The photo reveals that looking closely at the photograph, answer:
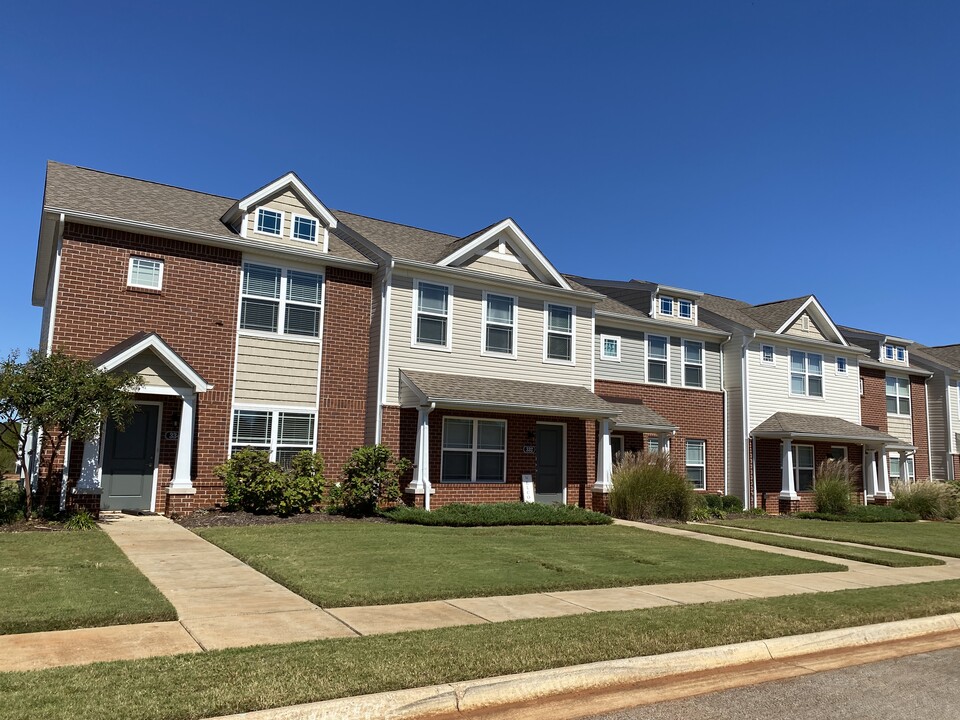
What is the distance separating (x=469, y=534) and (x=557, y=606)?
19.5 ft

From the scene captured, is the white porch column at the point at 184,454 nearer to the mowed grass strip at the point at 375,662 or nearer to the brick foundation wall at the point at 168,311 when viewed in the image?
the brick foundation wall at the point at 168,311

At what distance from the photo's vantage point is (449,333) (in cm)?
1903

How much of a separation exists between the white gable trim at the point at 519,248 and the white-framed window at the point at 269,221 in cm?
401

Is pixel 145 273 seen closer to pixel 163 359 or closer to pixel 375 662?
pixel 163 359

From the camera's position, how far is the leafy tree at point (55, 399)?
12297 millimetres

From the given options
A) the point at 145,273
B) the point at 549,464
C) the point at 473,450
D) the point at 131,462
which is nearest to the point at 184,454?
the point at 131,462

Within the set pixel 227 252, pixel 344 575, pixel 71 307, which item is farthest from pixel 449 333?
pixel 344 575

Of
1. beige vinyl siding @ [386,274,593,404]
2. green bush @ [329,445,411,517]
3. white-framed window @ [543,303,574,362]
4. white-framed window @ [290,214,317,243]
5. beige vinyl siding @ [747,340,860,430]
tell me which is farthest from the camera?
beige vinyl siding @ [747,340,860,430]

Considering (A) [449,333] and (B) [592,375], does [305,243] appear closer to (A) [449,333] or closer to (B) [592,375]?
(A) [449,333]

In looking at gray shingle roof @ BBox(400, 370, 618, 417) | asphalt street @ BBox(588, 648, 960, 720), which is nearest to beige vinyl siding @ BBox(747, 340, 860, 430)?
gray shingle roof @ BBox(400, 370, 618, 417)

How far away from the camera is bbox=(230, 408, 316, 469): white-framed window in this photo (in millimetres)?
16422

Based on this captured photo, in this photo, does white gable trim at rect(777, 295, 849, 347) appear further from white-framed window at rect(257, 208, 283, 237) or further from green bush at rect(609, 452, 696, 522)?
white-framed window at rect(257, 208, 283, 237)

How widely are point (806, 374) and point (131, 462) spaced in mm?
22486

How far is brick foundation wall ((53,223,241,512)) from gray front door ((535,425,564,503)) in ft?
26.6
